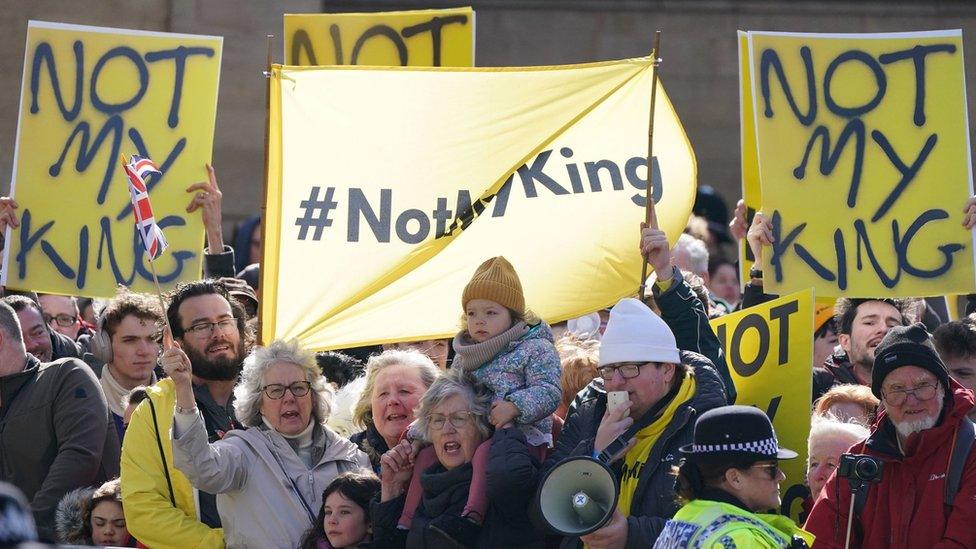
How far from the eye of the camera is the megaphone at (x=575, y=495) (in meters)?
5.22

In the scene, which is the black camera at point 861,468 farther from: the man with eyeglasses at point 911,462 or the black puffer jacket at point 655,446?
the black puffer jacket at point 655,446

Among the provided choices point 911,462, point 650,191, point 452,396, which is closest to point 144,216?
point 452,396

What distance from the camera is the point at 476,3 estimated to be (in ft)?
46.4

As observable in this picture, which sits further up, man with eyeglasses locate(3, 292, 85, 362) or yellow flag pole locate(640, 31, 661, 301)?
yellow flag pole locate(640, 31, 661, 301)

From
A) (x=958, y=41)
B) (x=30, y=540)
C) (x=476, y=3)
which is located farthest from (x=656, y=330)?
(x=476, y=3)

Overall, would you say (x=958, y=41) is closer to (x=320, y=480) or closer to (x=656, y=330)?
(x=656, y=330)

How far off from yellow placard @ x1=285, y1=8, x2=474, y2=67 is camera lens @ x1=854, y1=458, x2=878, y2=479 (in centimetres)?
401

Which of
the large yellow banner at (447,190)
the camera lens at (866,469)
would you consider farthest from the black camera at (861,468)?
the large yellow banner at (447,190)

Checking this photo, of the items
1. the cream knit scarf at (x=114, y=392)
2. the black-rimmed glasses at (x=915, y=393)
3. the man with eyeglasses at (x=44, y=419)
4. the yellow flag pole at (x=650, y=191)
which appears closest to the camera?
the black-rimmed glasses at (x=915, y=393)

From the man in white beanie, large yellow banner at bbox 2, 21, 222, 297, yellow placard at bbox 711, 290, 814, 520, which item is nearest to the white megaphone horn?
the man in white beanie

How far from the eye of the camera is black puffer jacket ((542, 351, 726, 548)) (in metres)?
5.38

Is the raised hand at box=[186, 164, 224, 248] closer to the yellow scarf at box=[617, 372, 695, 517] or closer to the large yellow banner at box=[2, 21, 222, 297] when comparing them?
the large yellow banner at box=[2, 21, 222, 297]

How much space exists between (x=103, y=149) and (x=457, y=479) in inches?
119

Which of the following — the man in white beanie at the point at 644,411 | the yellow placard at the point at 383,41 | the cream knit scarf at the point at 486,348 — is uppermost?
the yellow placard at the point at 383,41
